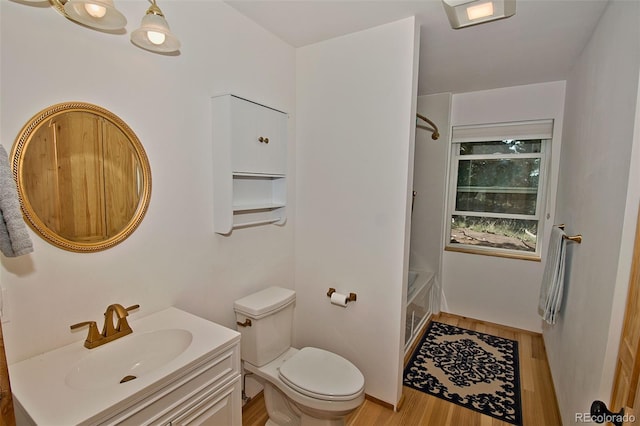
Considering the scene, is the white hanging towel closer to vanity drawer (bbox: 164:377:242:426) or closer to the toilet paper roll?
the toilet paper roll

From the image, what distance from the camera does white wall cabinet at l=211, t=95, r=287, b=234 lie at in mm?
1697

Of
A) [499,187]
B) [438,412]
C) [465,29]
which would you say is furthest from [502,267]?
[465,29]

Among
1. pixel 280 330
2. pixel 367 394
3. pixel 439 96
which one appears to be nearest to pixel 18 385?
pixel 280 330

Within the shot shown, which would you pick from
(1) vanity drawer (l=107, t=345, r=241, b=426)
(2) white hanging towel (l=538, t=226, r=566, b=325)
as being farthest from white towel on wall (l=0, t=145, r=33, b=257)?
(2) white hanging towel (l=538, t=226, r=566, b=325)

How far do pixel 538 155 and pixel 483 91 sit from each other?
85 cm

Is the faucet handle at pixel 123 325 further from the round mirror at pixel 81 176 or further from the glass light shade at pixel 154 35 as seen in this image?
the glass light shade at pixel 154 35

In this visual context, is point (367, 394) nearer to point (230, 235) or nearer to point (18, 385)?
point (230, 235)

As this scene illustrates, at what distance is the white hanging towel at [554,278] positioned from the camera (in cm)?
200

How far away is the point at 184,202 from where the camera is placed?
1616 mm

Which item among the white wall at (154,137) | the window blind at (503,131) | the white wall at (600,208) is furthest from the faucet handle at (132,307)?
the window blind at (503,131)

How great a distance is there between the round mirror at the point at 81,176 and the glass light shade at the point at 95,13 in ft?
1.00

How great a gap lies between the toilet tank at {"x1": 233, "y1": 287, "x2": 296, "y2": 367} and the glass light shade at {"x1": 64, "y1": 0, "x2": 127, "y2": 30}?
4.85 feet

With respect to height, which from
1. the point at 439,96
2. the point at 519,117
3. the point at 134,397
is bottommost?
the point at 134,397

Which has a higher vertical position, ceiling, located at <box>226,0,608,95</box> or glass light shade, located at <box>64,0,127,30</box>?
ceiling, located at <box>226,0,608,95</box>
